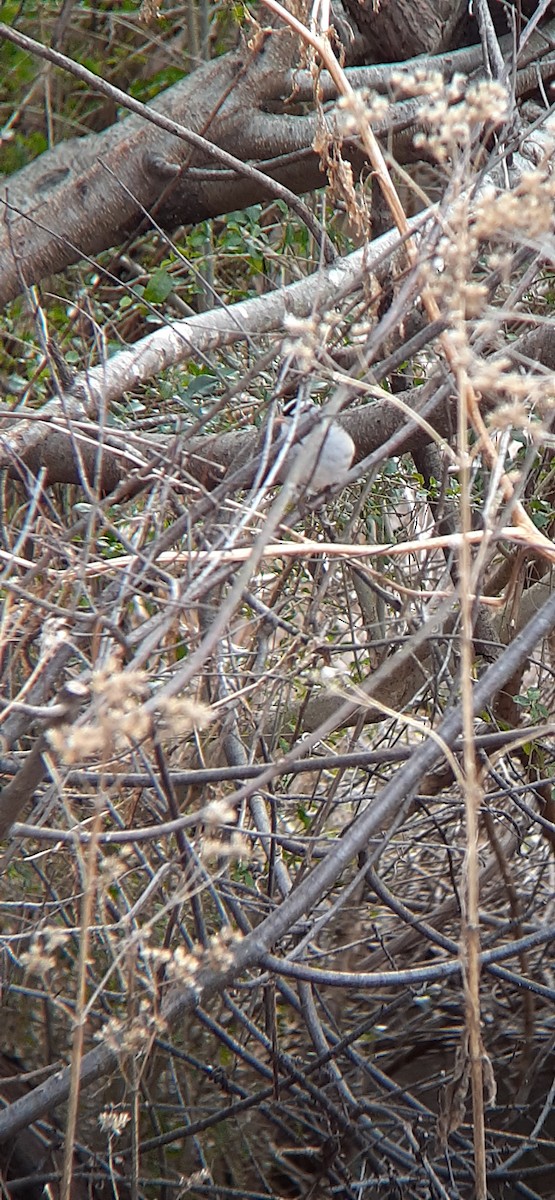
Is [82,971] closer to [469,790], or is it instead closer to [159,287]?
[469,790]

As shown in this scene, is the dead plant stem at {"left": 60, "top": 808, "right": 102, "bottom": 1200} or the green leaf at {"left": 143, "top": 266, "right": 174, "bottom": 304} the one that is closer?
the dead plant stem at {"left": 60, "top": 808, "right": 102, "bottom": 1200}

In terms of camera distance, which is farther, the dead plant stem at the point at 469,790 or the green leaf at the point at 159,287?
the green leaf at the point at 159,287

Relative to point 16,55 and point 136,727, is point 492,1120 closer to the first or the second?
point 136,727

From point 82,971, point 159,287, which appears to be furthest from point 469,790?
point 159,287

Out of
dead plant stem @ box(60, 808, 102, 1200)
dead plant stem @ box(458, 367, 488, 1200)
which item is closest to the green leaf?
dead plant stem @ box(458, 367, 488, 1200)

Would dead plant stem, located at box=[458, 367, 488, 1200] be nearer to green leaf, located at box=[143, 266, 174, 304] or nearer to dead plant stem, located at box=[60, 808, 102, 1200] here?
dead plant stem, located at box=[60, 808, 102, 1200]

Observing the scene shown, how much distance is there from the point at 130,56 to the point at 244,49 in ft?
3.44

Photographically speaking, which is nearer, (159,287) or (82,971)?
(82,971)

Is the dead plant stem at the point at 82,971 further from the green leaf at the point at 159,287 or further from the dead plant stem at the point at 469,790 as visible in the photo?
the green leaf at the point at 159,287

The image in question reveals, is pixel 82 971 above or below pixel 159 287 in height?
below

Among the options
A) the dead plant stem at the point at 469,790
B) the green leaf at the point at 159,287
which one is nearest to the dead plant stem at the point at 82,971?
the dead plant stem at the point at 469,790

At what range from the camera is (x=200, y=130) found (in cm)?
212

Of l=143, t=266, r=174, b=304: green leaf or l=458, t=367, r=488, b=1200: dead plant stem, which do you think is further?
l=143, t=266, r=174, b=304: green leaf

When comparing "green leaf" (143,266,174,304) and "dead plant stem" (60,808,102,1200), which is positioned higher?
"green leaf" (143,266,174,304)
